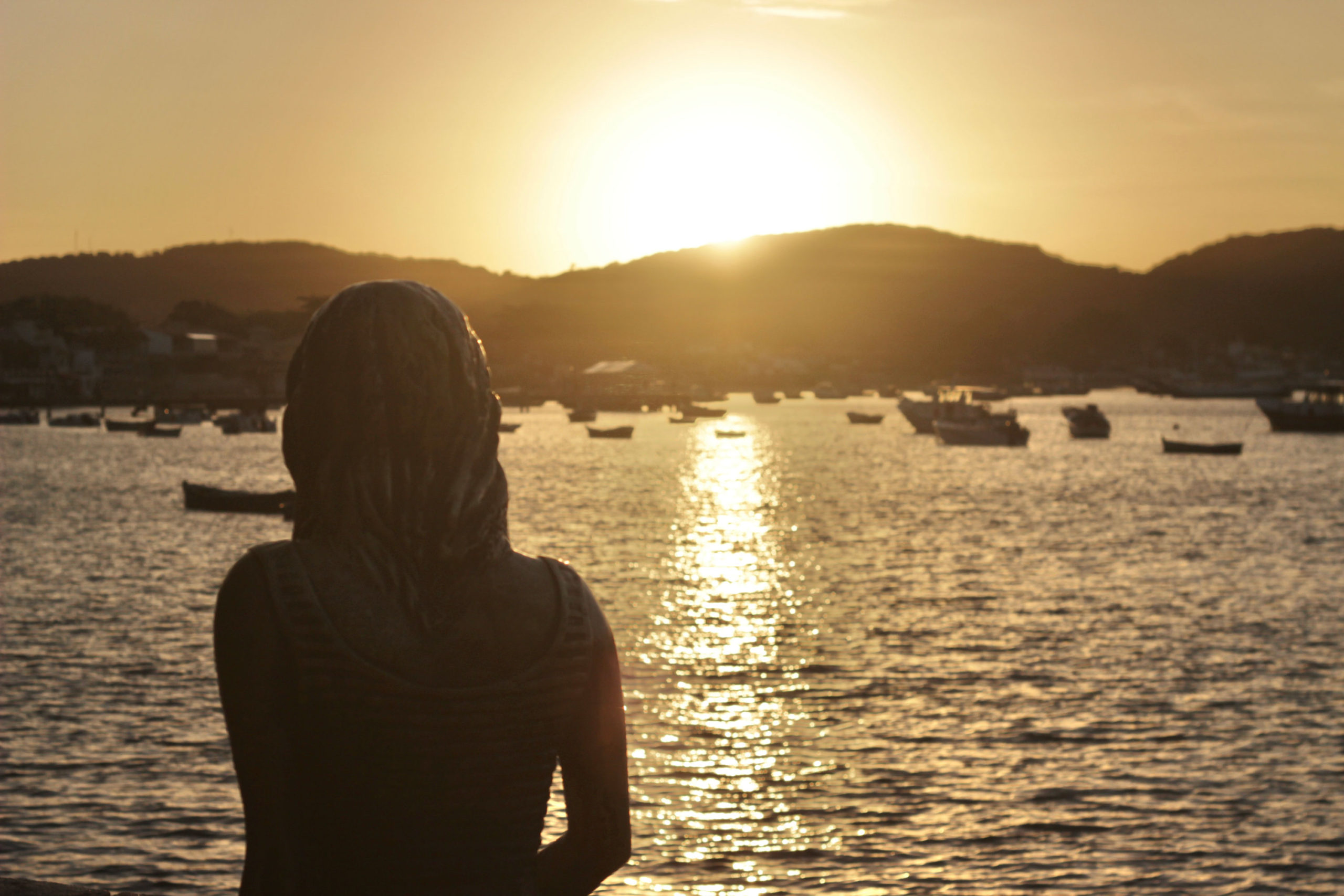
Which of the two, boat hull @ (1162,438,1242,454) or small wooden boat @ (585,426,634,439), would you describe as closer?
boat hull @ (1162,438,1242,454)

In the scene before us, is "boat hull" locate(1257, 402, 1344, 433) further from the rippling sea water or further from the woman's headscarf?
the woman's headscarf

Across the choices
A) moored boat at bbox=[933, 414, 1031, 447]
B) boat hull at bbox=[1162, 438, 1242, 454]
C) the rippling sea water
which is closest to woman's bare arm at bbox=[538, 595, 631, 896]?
the rippling sea water

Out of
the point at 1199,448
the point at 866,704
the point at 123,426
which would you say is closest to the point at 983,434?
the point at 1199,448

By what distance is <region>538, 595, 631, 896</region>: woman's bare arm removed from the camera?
255cm

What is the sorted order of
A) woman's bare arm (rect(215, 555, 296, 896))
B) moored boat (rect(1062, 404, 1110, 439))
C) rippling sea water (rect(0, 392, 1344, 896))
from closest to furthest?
1. woman's bare arm (rect(215, 555, 296, 896))
2. rippling sea water (rect(0, 392, 1344, 896))
3. moored boat (rect(1062, 404, 1110, 439))

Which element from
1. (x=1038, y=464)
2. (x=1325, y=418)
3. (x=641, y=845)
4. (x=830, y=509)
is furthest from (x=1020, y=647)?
(x=1325, y=418)

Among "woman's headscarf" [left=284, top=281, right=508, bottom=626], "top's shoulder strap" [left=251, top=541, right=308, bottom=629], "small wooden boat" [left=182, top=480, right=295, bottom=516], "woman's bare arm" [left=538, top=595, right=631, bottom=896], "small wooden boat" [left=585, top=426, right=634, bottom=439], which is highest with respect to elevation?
"woman's headscarf" [left=284, top=281, right=508, bottom=626]

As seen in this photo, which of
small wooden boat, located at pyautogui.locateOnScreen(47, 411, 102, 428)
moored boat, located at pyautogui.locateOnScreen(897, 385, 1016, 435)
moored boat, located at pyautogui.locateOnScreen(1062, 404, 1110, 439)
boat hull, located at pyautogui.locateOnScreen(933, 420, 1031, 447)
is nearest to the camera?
boat hull, located at pyautogui.locateOnScreen(933, 420, 1031, 447)

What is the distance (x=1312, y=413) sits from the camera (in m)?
152

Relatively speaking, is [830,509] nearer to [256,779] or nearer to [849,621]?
[849,621]

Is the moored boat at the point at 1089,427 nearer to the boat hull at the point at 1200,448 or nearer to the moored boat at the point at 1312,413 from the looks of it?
the moored boat at the point at 1312,413

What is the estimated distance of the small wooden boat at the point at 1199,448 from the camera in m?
119

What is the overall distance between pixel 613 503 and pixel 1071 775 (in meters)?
57.2

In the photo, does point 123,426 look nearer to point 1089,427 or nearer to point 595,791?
point 1089,427
